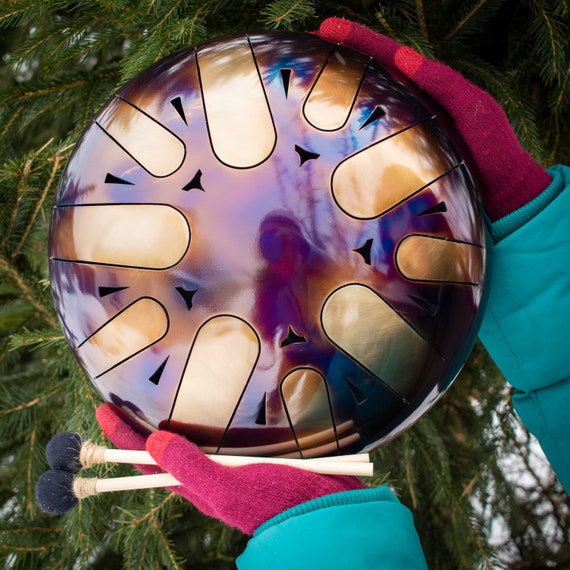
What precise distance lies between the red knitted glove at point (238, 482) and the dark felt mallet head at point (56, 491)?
18 cm

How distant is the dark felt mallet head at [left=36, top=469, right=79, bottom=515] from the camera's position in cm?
113

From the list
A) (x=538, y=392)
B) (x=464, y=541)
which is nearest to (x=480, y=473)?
(x=464, y=541)

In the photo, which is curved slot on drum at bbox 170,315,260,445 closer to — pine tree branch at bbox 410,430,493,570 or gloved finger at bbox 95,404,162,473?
gloved finger at bbox 95,404,162,473

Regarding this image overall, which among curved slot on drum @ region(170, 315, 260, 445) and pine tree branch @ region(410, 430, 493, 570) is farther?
pine tree branch @ region(410, 430, 493, 570)

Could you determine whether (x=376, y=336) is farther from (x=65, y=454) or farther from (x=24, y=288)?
(x=24, y=288)

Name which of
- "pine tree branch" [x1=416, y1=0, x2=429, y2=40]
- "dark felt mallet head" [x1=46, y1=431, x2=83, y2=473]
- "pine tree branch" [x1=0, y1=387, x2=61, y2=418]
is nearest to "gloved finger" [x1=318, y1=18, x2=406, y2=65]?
"pine tree branch" [x1=416, y1=0, x2=429, y2=40]

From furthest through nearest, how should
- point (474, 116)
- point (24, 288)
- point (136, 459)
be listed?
point (24, 288)
point (474, 116)
point (136, 459)

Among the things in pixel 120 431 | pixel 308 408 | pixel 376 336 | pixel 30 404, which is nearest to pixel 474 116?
pixel 376 336

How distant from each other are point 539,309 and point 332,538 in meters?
0.59

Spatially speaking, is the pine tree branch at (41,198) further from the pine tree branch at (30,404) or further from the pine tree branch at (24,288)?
the pine tree branch at (30,404)

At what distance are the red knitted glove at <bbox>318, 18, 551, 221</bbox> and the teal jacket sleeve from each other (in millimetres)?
44

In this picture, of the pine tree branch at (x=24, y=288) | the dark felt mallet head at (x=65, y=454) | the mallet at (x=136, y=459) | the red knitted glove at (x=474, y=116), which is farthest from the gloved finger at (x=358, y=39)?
the pine tree branch at (x=24, y=288)

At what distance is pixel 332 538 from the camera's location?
3.39 feet

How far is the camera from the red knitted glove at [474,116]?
1.24m
